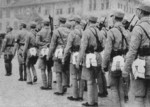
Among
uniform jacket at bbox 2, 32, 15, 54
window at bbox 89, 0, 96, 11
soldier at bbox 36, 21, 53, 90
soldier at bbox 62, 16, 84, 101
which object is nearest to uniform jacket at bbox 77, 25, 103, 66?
soldier at bbox 62, 16, 84, 101

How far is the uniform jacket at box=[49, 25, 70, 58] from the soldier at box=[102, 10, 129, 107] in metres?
2.36

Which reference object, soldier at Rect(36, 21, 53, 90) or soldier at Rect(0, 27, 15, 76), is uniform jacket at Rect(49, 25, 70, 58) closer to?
soldier at Rect(36, 21, 53, 90)

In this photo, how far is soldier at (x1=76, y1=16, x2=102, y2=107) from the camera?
24.8 feet

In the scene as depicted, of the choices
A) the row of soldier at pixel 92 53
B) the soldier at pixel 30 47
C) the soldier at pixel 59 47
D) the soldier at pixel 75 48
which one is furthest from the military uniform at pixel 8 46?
the soldier at pixel 75 48

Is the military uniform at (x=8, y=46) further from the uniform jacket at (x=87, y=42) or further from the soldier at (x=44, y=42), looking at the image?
the uniform jacket at (x=87, y=42)

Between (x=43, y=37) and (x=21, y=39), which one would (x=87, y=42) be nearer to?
(x=43, y=37)

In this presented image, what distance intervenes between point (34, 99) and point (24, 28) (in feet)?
12.2

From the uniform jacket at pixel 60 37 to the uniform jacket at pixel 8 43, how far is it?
14.6 ft

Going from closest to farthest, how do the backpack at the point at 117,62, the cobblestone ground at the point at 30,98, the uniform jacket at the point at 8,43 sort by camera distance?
1. the backpack at the point at 117,62
2. the cobblestone ground at the point at 30,98
3. the uniform jacket at the point at 8,43

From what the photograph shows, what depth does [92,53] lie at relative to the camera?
301 inches

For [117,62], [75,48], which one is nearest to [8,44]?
[75,48]

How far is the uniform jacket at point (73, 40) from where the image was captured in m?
8.40

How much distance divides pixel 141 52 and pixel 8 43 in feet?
28.3

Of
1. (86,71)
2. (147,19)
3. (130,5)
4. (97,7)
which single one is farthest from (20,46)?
(130,5)
